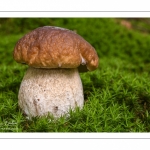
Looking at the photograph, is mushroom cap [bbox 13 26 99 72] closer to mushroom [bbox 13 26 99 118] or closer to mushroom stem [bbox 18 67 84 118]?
mushroom [bbox 13 26 99 118]

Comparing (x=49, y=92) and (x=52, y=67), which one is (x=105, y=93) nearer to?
(x=49, y=92)

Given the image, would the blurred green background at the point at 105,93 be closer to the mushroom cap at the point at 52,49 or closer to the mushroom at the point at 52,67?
the mushroom at the point at 52,67

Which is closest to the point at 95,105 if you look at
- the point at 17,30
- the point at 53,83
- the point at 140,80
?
the point at 53,83

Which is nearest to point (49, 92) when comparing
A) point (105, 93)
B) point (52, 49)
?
point (52, 49)

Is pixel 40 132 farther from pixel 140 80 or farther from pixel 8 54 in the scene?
pixel 8 54
